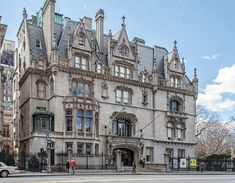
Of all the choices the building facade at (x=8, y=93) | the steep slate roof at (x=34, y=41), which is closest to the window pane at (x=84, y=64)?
the steep slate roof at (x=34, y=41)

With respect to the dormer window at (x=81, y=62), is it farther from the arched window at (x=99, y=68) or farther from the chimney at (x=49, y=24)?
the chimney at (x=49, y=24)

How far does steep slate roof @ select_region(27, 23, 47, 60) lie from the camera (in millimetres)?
55906

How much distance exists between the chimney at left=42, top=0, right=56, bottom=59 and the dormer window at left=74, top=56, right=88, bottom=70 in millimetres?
3776

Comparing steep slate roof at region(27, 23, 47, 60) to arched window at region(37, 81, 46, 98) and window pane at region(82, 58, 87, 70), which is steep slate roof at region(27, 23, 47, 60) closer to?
arched window at region(37, 81, 46, 98)

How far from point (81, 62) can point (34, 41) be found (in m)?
7.31

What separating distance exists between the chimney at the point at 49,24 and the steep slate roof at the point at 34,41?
0.71m

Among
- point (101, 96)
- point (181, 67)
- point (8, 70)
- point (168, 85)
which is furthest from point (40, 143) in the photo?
point (8, 70)

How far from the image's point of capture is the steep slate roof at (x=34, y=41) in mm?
55906

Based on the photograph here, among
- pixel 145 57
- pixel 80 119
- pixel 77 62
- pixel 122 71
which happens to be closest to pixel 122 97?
pixel 122 71

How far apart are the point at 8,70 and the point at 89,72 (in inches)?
2900

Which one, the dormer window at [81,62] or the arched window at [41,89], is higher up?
the dormer window at [81,62]

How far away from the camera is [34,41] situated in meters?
57.4

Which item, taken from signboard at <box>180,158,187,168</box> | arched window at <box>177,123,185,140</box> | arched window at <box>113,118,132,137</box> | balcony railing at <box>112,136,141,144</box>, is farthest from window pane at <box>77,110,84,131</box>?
arched window at <box>177,123,185,140</box>

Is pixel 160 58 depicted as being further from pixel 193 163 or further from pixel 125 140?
pixel 193 163
